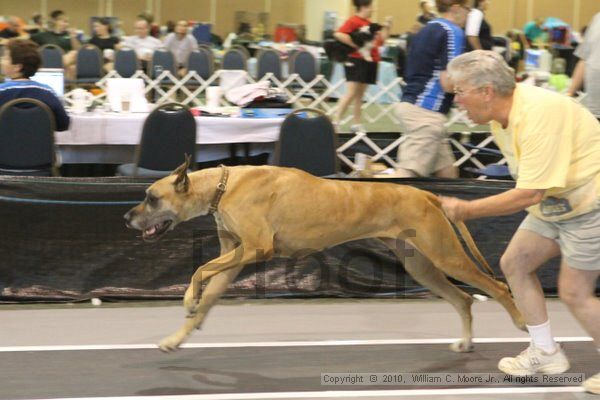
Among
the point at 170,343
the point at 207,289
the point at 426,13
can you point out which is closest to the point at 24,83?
the point at 207,289

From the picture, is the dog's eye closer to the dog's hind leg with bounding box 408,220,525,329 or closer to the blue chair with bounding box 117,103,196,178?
the dog's hind leg with bounding box 408,220,525,329

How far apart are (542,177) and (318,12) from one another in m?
20.0

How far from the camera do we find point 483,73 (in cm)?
378

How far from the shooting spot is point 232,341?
4.98 m

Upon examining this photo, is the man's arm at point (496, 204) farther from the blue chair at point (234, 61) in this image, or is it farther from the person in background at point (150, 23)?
the person in background at point (150, 23)

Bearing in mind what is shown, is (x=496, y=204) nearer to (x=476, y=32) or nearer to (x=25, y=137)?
(x=25, y=137)

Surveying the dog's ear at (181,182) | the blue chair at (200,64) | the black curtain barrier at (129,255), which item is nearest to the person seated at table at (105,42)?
the blue chair at (200,64)

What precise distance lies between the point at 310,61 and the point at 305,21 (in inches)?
396

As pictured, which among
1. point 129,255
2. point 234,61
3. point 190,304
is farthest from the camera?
point 234,61

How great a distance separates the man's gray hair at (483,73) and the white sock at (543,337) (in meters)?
1.10

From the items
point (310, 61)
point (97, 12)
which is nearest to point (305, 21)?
point (97, 12)

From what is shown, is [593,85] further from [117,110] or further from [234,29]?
[234,29]

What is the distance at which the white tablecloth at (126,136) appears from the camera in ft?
26.1

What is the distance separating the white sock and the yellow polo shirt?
0.54 m
